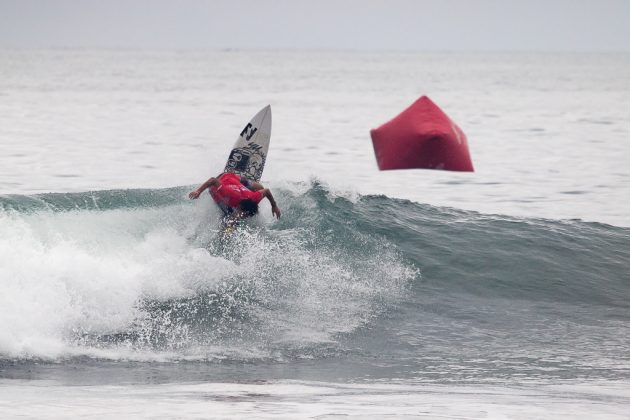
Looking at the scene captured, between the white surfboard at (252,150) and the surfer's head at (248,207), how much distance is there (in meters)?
1.44

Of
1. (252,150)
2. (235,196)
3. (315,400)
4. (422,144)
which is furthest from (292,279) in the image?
(315,400)

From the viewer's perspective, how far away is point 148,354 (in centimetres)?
1098

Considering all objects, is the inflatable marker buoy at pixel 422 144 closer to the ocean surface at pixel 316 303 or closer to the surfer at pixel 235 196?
the ocean surface at pixel 316 303

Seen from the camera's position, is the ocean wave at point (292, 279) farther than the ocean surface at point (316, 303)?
Yes

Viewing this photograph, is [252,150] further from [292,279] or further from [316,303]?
[316,303]

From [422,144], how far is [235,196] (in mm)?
5447

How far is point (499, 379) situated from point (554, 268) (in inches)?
226

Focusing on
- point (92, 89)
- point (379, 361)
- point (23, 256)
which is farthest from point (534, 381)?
point (92, 89)

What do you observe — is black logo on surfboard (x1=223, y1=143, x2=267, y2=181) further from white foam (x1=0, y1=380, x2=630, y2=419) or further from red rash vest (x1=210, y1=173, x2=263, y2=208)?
white foam (x1=0, y1=380, x2=630, y2=419)

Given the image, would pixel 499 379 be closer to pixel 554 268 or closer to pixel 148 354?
pixel 148 354

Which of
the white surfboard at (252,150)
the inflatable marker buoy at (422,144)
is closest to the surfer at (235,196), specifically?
the white surfboard at (252,150)

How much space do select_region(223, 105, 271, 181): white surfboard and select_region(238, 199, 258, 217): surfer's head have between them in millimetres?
1436

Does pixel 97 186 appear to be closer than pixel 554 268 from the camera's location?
No

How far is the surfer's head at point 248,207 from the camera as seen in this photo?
49.2 feet
